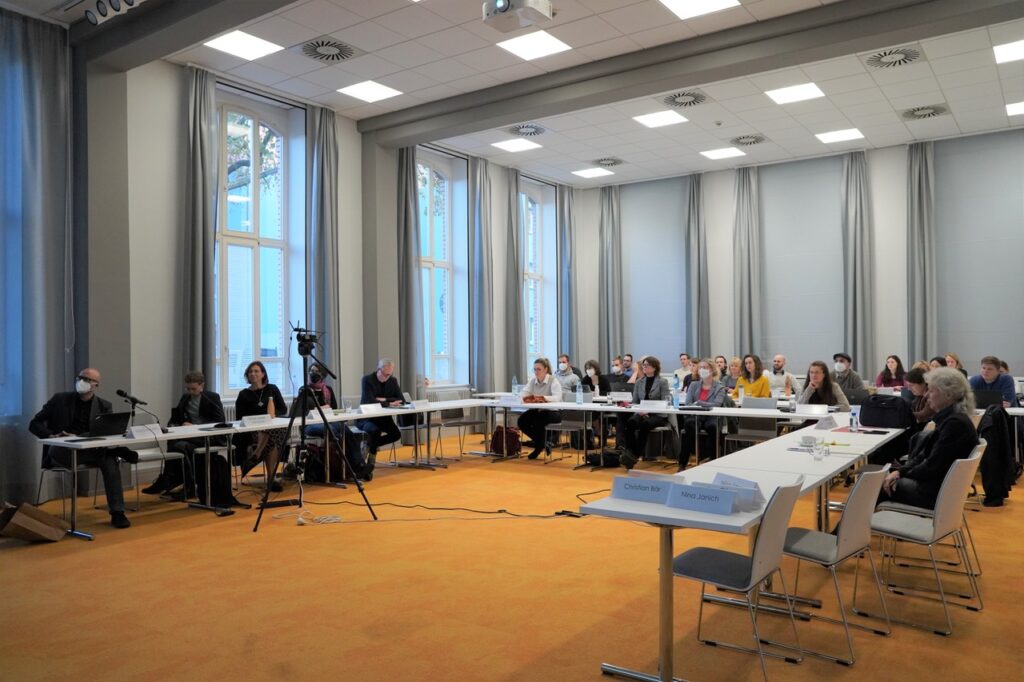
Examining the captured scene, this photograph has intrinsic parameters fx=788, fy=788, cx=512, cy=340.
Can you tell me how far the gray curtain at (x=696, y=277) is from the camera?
1283 centimetres

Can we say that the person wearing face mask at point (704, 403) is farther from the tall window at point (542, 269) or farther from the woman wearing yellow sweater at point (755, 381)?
the tall window at point (542, 269)

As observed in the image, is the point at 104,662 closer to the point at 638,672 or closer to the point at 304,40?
the point at 638,672

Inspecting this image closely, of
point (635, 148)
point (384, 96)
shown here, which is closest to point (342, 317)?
point (384, 96)

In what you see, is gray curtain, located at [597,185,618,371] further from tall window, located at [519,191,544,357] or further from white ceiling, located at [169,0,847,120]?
white ceiling, located at [169,0,847,120]

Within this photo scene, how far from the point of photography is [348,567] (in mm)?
4625

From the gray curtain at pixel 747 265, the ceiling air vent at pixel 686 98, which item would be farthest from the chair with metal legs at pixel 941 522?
the gray curtain at pixel 747 265

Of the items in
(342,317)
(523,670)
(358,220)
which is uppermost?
(358,220)

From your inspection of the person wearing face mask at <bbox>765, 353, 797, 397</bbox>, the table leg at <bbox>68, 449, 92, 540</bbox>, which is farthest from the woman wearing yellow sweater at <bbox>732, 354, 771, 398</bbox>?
the table leg at <bbox>68, 449, 92, 540</bbox>

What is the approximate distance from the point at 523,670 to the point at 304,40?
6.20m

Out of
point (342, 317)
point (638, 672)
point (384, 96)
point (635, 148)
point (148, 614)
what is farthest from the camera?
point (635, 148)

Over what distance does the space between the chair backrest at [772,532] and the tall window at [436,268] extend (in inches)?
332

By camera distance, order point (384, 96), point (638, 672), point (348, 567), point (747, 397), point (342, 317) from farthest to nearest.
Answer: point (342, 317) < point (384, 96) < point (747, 397) < point (348, 567) < point (638, 672)

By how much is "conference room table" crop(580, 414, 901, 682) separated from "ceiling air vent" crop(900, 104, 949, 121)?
544cm

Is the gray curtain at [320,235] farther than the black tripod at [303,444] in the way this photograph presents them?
Yes
